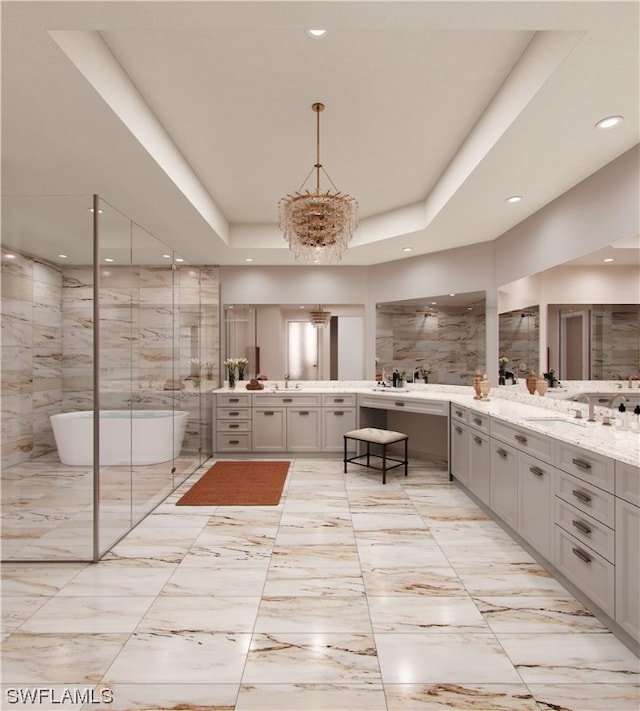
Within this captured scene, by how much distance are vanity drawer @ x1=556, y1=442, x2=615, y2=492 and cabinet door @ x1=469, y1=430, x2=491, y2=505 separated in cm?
109

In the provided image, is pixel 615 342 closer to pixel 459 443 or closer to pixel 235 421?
pixel 459 443

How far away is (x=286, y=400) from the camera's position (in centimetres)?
549

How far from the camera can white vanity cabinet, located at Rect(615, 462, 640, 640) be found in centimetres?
179

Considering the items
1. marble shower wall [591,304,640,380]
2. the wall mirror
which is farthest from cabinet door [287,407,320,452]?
marble shower wall [591,304,640,380]

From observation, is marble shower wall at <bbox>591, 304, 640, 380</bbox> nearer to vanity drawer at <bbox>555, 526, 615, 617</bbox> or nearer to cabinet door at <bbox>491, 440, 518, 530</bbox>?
cabinet door at <bbox>491, 440, 518, 530</bbox>

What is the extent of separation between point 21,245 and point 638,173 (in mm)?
3789

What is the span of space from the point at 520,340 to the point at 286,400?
2.86 metres

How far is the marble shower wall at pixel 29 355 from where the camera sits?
2.56 m

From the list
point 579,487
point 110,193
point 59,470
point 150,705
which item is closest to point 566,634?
point 579,487

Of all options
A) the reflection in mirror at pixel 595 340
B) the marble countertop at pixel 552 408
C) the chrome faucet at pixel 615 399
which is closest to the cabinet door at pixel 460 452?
the marble countertop at pixel 552 408

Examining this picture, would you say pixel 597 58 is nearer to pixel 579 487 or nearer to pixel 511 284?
pixel 579 487

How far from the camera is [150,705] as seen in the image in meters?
1.58

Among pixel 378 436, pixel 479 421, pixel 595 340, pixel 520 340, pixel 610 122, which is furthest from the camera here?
pixel 378 436

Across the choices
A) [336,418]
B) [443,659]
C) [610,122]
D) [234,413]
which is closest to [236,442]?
[234,413]
